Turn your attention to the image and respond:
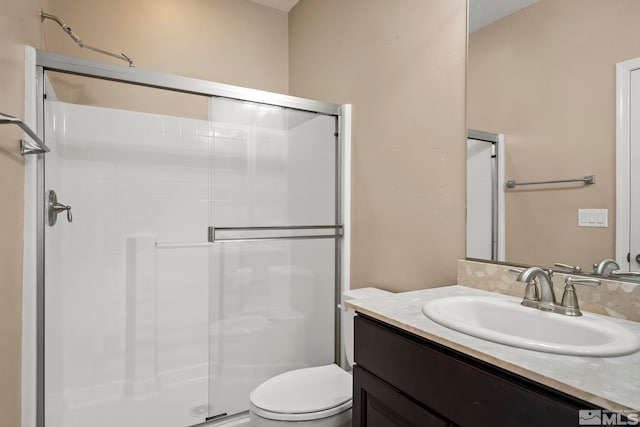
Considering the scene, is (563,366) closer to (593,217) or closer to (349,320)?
(593,217)

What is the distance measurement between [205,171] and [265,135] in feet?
2.62

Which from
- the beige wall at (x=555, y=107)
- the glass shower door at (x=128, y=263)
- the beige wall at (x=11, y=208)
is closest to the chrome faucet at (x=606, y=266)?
the beige wall at (x=555, y=107)

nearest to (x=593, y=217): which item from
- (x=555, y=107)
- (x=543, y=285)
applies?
(x=543, y=285)

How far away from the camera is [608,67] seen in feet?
3.41

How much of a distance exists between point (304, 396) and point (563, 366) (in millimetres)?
1088

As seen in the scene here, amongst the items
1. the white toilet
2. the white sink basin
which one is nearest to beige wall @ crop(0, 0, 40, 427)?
the white toilet

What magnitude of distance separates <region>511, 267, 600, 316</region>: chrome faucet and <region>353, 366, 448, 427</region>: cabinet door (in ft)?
1.47

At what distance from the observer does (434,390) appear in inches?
32.9

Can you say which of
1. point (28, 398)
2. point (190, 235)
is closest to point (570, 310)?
point (28, 398)

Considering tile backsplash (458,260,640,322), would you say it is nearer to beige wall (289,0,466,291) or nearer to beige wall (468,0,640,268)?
beige wall (468,0,640,268)

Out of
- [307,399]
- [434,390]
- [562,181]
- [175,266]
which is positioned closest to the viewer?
[434,390]

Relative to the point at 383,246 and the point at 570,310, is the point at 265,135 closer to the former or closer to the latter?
the point at 383,246

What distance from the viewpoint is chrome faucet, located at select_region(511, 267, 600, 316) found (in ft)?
3.25

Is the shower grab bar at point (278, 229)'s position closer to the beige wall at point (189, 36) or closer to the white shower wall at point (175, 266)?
the white shower wall at point (175, 266)
